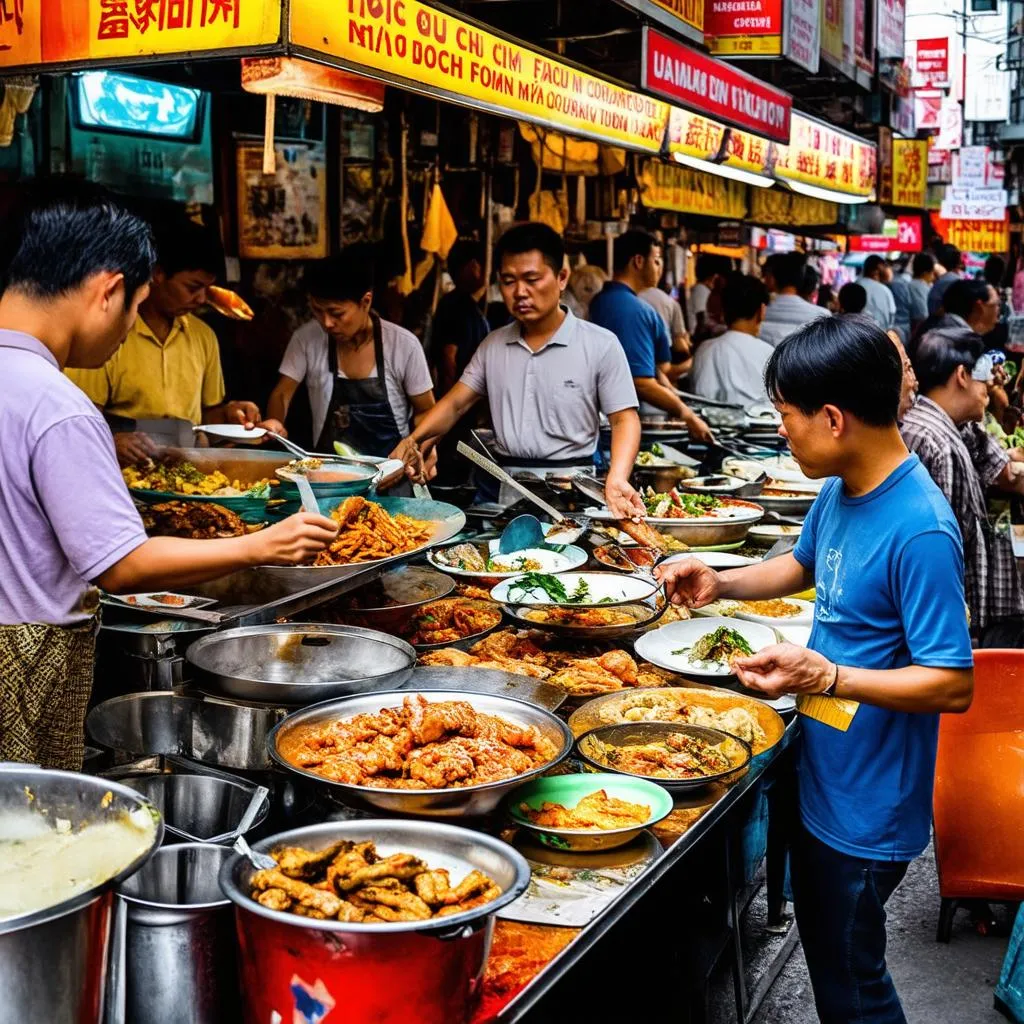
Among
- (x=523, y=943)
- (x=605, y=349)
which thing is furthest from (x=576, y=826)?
(x=605, y=349)

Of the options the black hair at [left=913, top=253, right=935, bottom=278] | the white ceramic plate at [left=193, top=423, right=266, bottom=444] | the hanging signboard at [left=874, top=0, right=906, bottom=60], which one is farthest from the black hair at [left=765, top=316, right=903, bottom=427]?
the black hair at [left=913, top=253, right=935, bottom=278]

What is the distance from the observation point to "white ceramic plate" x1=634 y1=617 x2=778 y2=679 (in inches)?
139

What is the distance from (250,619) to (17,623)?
85 centimetres

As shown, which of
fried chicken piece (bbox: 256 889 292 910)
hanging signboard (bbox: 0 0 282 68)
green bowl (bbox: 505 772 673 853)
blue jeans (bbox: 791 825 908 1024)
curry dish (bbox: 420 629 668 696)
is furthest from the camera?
curry dish (bbox: 420 629 668 696)

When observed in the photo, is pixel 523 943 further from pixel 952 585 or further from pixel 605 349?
pixel 605 349

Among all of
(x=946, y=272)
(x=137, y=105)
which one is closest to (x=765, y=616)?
(x=137, y=105)

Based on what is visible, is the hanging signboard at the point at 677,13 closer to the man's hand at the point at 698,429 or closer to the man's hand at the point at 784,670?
the man's hand at the point at 698,429

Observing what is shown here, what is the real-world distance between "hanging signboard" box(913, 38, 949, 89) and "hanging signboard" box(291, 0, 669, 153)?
53.6 ft

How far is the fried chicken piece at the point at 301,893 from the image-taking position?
179 cm

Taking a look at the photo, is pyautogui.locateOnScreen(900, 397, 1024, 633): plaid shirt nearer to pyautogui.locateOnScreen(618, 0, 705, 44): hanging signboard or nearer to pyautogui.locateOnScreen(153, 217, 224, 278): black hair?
pyautogui.locateOnScreen(618, 0, 705, 44): hanging signboard

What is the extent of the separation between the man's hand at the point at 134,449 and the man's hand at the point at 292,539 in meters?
1.79

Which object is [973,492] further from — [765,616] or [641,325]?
[641,325]

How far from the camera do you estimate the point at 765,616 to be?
408 centimetres

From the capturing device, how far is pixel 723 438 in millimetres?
7938
